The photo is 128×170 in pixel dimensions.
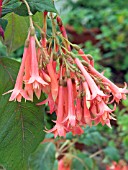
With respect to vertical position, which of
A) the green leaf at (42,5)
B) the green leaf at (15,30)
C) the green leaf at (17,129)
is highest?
the green leaf at (15,30)

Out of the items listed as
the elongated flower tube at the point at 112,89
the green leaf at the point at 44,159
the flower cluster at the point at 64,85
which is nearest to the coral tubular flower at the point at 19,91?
the flower cluster at the point at 64,85

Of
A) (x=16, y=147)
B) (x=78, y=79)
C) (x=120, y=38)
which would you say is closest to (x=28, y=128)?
(x=16, y=147)

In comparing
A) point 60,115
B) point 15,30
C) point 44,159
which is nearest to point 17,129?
point 60,115

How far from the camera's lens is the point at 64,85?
2.20ft

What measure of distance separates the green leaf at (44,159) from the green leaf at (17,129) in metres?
0.46

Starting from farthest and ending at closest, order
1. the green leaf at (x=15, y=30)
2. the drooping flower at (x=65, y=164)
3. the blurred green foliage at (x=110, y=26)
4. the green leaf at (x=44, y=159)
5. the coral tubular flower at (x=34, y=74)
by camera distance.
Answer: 1. the blurred green foliage at (x=110, y=26)
2. the drooping flower at (x=65, y=164)
3. the green leaf at (x=44, y=159)
4. the green leaf at (x=15, y=30)
5. the coral tubular flower at (x=34, y=74)

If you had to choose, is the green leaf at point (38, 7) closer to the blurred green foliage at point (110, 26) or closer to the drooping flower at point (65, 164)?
the drooping flower at point (65, 164)

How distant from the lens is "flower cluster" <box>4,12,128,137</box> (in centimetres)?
64

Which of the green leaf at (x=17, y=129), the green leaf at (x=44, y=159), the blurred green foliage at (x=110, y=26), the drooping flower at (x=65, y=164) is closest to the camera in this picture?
the green leaf at (x=17, y=129)

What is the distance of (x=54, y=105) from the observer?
2.22 ft

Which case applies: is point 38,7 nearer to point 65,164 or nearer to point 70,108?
point 70,108

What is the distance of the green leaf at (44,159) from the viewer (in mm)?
1223

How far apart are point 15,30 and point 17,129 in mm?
260

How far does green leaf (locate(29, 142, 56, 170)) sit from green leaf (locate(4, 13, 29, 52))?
391 mm
